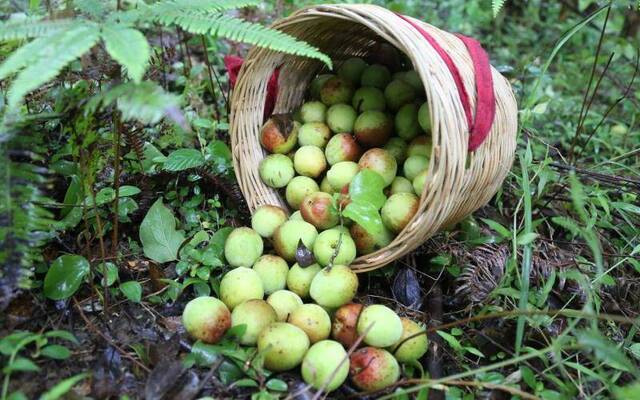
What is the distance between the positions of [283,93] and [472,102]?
3.17 ft

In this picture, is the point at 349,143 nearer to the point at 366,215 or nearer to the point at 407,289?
the point at 366,215

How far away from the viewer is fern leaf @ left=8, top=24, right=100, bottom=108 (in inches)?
47.9

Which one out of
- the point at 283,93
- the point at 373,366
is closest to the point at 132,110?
the point at 373,366

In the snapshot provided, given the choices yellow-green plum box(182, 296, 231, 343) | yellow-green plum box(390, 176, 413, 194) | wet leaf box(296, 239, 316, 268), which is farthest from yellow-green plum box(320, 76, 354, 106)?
yellow-green plum box(182, 296, 231, 343)

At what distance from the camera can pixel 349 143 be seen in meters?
2.24

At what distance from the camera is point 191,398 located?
5.01 feet

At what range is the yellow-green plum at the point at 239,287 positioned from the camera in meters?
1.85

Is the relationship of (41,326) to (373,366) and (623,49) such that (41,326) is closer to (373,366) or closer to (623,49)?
(373,366)

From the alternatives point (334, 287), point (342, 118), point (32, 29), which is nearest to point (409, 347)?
point (334, 287)

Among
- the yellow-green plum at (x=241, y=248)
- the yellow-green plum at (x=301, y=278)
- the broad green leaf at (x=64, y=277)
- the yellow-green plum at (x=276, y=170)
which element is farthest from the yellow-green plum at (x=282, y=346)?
the yellow-green plum at (x=276, y=170)

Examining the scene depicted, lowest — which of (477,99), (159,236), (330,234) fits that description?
(159,236)

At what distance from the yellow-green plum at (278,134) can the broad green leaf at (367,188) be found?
1.52 ft

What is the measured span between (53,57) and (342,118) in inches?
49.7

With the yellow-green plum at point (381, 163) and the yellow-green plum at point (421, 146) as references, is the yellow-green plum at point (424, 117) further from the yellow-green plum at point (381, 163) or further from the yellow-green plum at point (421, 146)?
the yellow-green plum at point (381, 163)
